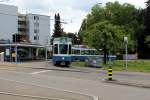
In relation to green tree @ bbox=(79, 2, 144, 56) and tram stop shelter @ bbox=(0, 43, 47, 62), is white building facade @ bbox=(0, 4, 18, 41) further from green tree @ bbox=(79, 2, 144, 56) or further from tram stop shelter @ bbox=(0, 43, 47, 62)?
tram stop shelter @ bbox=(0, 43, 47, 62)

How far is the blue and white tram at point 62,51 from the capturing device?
49.5m

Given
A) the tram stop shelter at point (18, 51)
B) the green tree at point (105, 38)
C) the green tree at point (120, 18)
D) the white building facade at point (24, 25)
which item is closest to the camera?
the green tree at point (105, 38)

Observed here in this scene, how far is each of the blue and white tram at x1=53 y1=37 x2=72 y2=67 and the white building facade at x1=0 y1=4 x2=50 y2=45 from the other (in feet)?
284

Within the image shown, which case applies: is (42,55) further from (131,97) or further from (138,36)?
(131,97)

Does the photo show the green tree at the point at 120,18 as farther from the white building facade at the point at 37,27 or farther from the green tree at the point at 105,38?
the white building facade at the point at 37,27

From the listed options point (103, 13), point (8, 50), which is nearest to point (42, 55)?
point (103, 13)

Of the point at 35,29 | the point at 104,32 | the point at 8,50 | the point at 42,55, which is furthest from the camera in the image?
the point at 35,29

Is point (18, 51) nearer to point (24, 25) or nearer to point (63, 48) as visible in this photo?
point (63, 48)

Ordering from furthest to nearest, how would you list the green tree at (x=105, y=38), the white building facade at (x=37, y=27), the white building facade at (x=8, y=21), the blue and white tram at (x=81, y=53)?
the white building facade at (x=37, y=27) < the white building facade at (x=8, y=21) < the blue and white tram at (x=81, y=53) < the green tree at (x=105, y=38)

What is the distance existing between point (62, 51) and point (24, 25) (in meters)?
104

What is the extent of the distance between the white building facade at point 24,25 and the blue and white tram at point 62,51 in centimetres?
8661

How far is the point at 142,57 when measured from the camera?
4542 inches

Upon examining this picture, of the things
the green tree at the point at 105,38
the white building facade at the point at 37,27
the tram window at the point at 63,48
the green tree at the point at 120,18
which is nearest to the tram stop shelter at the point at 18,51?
the tram window at the point at 63,48

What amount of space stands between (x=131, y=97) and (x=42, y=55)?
72.4m
